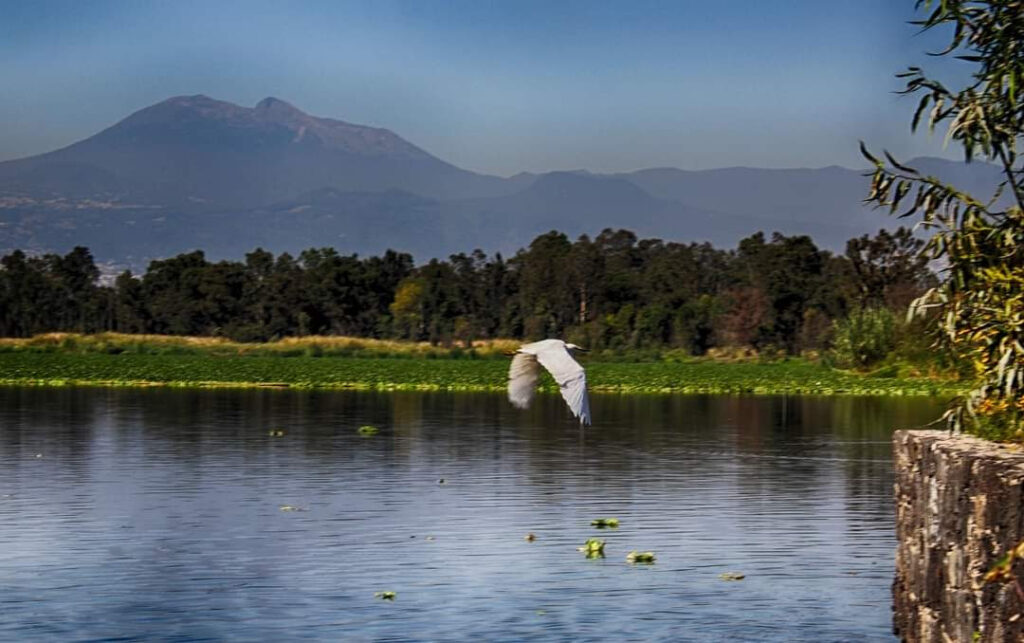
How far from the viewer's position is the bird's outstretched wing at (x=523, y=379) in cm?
1883

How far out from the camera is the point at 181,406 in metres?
51.3

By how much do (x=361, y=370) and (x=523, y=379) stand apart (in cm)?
5680

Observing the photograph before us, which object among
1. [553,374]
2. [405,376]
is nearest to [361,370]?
[405,376]

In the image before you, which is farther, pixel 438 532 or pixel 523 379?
pixel 438 532

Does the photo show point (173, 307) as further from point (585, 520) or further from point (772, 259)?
point (585, 520)

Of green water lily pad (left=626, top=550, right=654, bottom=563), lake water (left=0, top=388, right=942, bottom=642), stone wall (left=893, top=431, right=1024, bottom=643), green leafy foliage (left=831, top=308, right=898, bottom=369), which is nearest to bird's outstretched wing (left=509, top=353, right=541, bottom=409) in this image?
lake water (left=0, top=388, right=942, bottom=642)

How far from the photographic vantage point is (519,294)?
13525cm

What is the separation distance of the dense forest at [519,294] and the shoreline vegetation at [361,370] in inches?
400

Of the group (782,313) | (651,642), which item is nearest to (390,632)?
(651,642)

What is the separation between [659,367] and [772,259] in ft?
125

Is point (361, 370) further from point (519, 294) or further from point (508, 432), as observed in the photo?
point (519, 294)

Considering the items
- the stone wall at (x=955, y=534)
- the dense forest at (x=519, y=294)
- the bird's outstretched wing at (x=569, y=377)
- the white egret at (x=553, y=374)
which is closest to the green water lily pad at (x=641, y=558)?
the white egret at (x=553, y=374)

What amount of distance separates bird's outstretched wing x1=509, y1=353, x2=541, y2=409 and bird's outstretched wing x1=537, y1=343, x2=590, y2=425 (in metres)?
0.47

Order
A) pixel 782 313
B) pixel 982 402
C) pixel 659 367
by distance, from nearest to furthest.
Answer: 1. pixel 982 402
2. pixel 659 367
3. pixel 782 313
